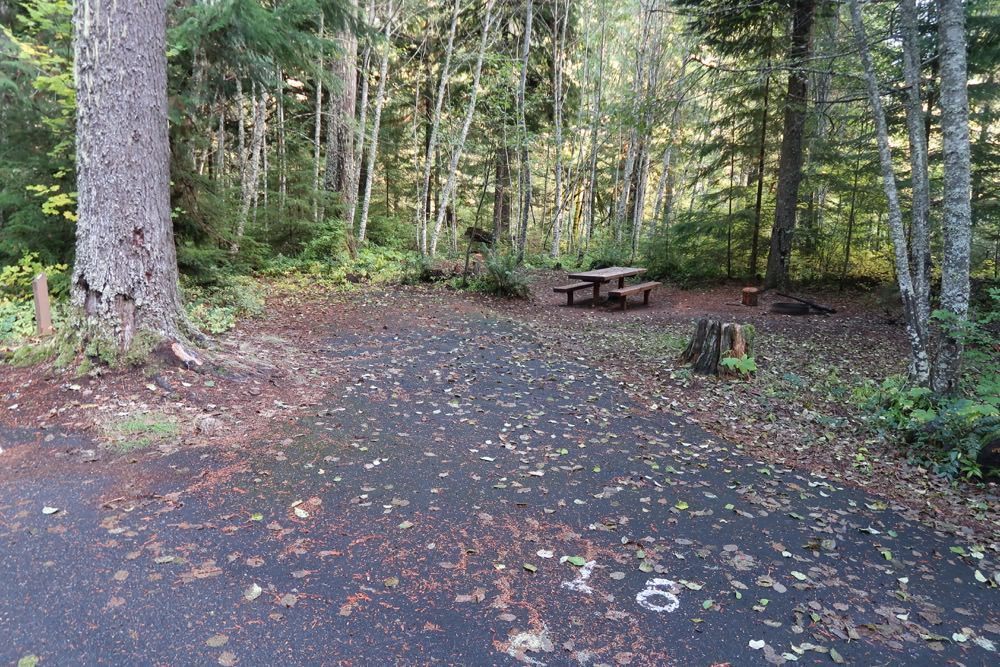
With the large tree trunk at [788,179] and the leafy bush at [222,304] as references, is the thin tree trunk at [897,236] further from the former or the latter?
the leafy bush at [222,304]

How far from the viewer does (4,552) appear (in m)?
2.93

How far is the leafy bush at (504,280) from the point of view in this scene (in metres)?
11.8

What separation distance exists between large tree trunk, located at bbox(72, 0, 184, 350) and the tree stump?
20.0 feet

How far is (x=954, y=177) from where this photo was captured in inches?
195

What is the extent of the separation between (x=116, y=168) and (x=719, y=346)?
675 centimetres

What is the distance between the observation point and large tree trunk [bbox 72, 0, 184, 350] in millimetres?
5156

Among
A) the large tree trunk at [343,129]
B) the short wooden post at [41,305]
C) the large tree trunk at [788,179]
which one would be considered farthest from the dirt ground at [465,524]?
the large tree trunk at [343,129]

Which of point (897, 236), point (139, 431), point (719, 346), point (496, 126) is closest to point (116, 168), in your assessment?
point (139, 431)

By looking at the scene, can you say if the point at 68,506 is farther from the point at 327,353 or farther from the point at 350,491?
the point at 327,353

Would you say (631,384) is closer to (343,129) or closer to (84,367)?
(84,367)

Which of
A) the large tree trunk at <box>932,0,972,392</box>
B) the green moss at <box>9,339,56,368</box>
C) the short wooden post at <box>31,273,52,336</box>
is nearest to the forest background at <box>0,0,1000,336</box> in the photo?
the large tree trunk at <box>932,0,972,392</box>

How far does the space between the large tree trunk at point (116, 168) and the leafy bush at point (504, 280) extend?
7232 millimetres

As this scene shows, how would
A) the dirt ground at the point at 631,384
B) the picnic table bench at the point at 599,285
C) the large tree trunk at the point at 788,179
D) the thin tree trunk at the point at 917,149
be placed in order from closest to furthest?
the dirt ground at the point at 631,384 → the thin tree trunk at the point at 917,149 → the large tree trunk at the point at 788,179 → the picnic table bench at the point at 599,285

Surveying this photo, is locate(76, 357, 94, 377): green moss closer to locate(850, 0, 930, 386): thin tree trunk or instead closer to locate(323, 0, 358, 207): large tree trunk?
locate(850, 0, 930, 386): thin tree trunk
